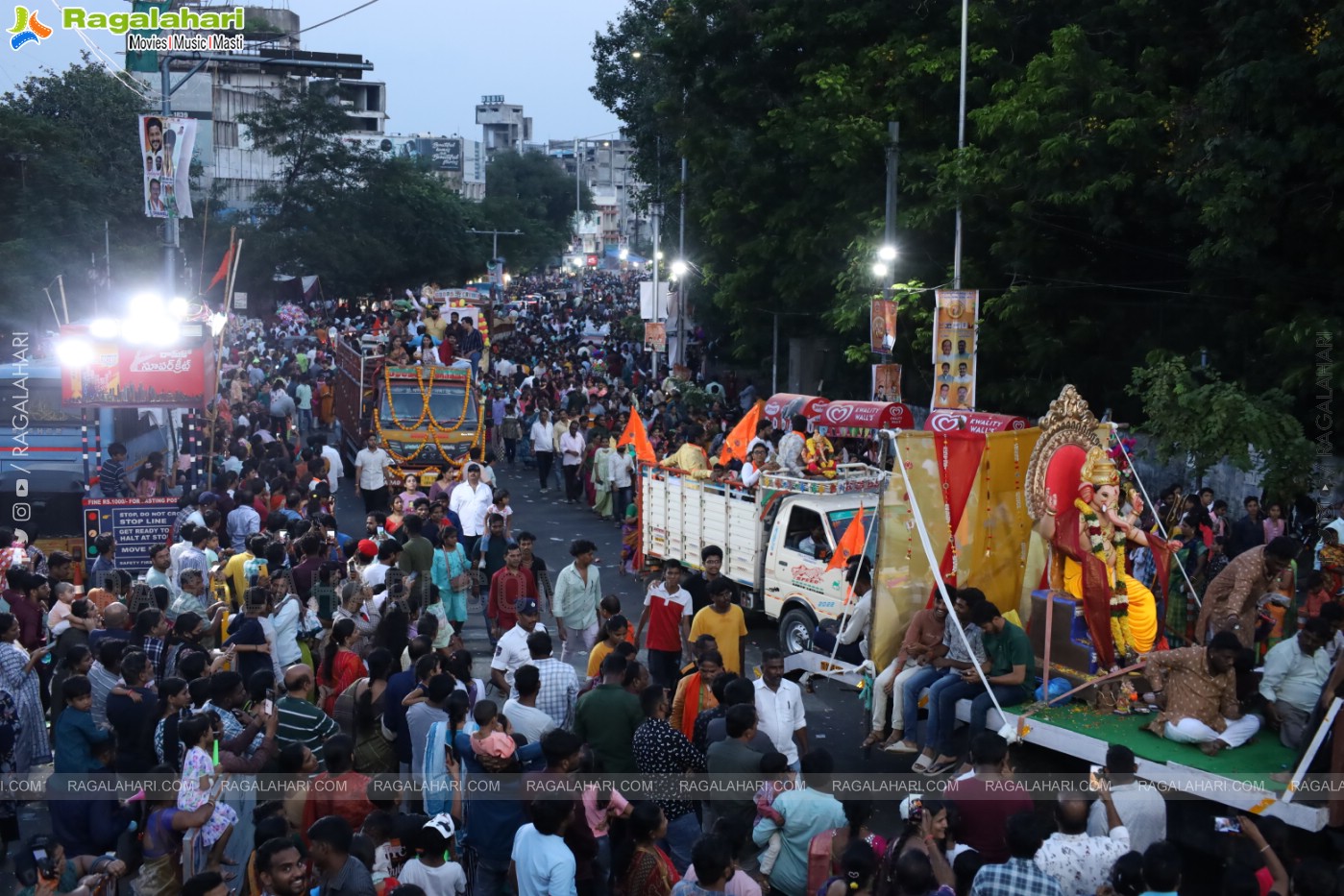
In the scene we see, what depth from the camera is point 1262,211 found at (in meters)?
20.5

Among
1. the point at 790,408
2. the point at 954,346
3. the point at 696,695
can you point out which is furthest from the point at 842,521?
the point at 954,346

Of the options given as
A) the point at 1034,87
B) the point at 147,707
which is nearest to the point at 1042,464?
the point at 147,707

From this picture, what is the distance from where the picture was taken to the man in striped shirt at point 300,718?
324 inches

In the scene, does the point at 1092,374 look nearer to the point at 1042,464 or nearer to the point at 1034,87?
the point at 1034,87

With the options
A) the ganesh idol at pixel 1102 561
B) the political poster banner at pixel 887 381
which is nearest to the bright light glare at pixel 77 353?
the ganesh idol at pixel 1102 561

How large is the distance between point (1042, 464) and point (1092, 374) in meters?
15.8

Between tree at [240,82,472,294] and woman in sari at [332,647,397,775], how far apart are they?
51895 mm

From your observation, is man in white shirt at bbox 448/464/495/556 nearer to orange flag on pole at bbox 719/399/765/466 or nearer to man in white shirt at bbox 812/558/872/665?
orange flag on pole at bbox 719/399/765/466

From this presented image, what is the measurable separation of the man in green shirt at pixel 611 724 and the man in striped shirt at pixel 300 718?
1487 mm

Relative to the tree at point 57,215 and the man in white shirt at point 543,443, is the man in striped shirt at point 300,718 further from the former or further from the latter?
the tree at point 57,215

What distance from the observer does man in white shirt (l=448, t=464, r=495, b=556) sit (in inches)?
666

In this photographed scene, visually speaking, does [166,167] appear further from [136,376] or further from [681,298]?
[681,298]

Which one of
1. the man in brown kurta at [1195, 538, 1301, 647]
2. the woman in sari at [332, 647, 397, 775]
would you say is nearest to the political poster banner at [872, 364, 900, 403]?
the man in brown kurta at [1195, 538, 1301, 647]

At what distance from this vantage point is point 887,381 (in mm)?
24031
